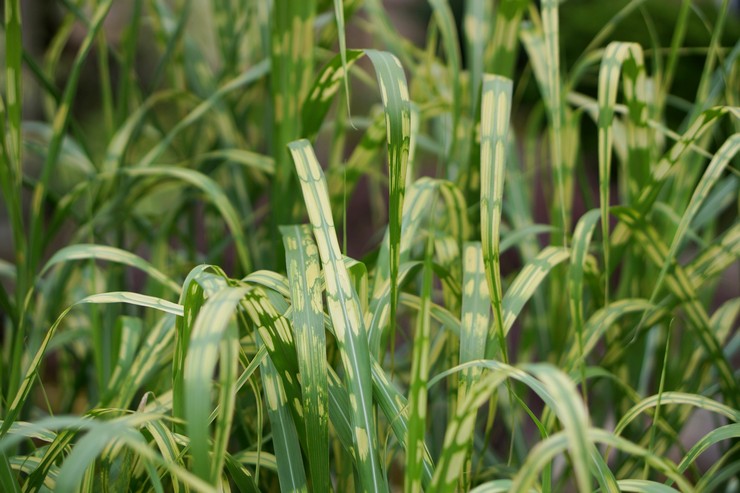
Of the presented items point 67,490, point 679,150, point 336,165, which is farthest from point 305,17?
point 67,490

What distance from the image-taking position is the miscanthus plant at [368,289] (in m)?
0.39

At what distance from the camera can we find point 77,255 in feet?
1.73

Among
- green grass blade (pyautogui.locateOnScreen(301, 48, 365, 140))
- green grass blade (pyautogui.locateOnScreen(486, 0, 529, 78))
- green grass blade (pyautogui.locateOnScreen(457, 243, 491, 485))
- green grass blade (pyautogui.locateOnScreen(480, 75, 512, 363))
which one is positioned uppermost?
green grass blade (pyautogui.locateOnScreen(486, 0, 529, 78))

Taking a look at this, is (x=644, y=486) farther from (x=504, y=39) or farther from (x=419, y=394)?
(x=504, y=39)

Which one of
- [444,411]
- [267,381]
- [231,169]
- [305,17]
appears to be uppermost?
[305,17]

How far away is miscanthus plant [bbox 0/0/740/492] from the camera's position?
386 millimetres

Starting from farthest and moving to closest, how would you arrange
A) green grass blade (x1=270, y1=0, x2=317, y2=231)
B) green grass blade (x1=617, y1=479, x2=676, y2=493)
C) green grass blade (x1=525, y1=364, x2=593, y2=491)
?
green grass blade (x1=270, y1=0, x2=317, y2=231) → green grass blade (x1=617, y1=479, x2=676, y2=493) → green grass blade (x1=525, y1=364, x2=593, y2=491)

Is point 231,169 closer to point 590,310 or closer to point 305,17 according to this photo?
point 305,17

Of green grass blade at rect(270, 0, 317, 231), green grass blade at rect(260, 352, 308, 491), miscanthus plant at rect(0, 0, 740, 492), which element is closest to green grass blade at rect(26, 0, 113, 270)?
miscanthus plant at rect(0, 0, 740, 492)

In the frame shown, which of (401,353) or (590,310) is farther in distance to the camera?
(401,353)

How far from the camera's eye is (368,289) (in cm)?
54

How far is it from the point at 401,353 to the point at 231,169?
0.97ft

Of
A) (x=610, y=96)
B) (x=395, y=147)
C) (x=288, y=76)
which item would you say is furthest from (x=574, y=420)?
(x=288, y=76)

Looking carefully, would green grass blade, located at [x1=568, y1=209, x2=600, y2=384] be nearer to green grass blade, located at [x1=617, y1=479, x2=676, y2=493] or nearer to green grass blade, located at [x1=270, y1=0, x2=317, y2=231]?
green grass blade, located at [x1=617, y1=479, x2=676, y2=493]
